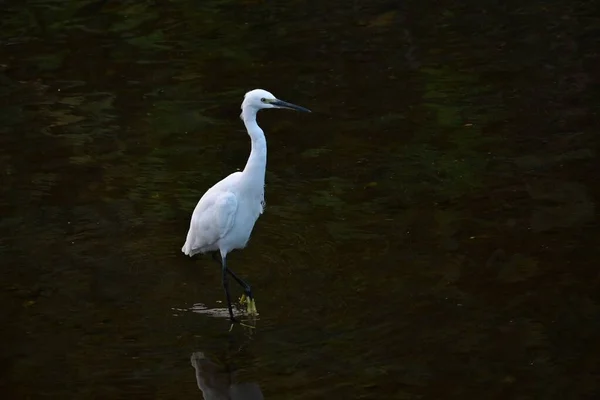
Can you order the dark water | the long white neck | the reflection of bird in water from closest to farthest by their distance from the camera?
the reflection of bird in water
the dark water
the long white neck

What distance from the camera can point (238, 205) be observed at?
6.55 meters

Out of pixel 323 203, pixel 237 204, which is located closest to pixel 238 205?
pixel 237 204

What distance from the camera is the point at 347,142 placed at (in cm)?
919

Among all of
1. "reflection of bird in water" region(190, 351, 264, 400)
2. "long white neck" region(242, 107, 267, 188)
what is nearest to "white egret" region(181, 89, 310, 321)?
"long white neck" region(242, 107, 267, 188)

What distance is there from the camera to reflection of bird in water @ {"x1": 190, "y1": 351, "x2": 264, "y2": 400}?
549 cm

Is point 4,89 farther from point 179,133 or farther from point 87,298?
point 87,298

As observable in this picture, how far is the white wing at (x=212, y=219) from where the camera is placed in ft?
21.3

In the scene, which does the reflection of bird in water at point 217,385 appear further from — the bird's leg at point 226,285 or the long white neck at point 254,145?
the long white neck at point 254,145

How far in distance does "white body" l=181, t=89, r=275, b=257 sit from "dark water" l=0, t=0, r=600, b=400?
1.15 ft

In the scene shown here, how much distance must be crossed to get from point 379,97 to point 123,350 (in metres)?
4.87

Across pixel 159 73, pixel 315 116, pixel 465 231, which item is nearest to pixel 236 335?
pixel 465 231

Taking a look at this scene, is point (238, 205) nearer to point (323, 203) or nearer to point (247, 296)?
point (247, 296)

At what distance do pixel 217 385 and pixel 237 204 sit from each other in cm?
129

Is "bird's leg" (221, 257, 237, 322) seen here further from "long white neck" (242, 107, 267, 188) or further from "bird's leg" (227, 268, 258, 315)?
"long white neck" (242, 107, 267, 188)
